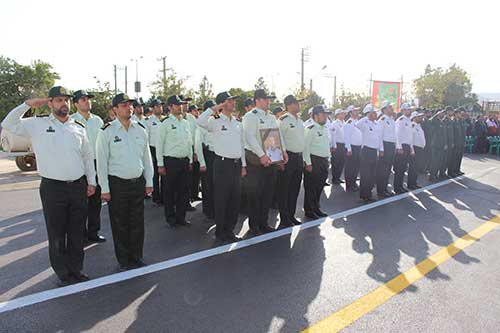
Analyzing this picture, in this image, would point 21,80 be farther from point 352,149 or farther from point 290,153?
point 290,153

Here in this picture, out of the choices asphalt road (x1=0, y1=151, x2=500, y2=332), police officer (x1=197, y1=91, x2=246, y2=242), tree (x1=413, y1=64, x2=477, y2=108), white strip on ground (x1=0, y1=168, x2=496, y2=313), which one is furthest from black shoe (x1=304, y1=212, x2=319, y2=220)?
tree (x1=413, y1=64, x2=477, y2=108)

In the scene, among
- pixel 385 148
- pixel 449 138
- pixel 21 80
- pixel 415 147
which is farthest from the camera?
pixel 21 80

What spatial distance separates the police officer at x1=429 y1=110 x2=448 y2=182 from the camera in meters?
11.0

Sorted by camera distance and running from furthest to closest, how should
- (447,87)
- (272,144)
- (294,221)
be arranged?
(447,87), (294,221), (272,144)

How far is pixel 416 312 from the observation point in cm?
342

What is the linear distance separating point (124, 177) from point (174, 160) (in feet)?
6.35

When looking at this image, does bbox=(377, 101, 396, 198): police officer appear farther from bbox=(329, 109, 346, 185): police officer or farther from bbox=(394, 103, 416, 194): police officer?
bbox=(329, 109, 346, 185): police officer

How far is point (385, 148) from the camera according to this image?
8781 millimetres

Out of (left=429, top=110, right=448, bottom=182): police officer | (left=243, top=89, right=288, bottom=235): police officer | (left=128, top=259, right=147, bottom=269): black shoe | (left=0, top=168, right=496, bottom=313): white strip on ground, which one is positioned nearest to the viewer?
(left=0, top=168, right=496, bottom=313): white strip on ground

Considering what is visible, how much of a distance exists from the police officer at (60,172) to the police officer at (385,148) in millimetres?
6347

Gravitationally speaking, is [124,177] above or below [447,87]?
below

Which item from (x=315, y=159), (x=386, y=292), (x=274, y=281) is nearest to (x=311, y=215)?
(x=315, y=159)

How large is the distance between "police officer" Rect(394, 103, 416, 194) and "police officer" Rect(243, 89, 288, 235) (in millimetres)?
4078

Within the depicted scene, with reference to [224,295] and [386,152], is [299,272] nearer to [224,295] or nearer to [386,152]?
[224,295]
